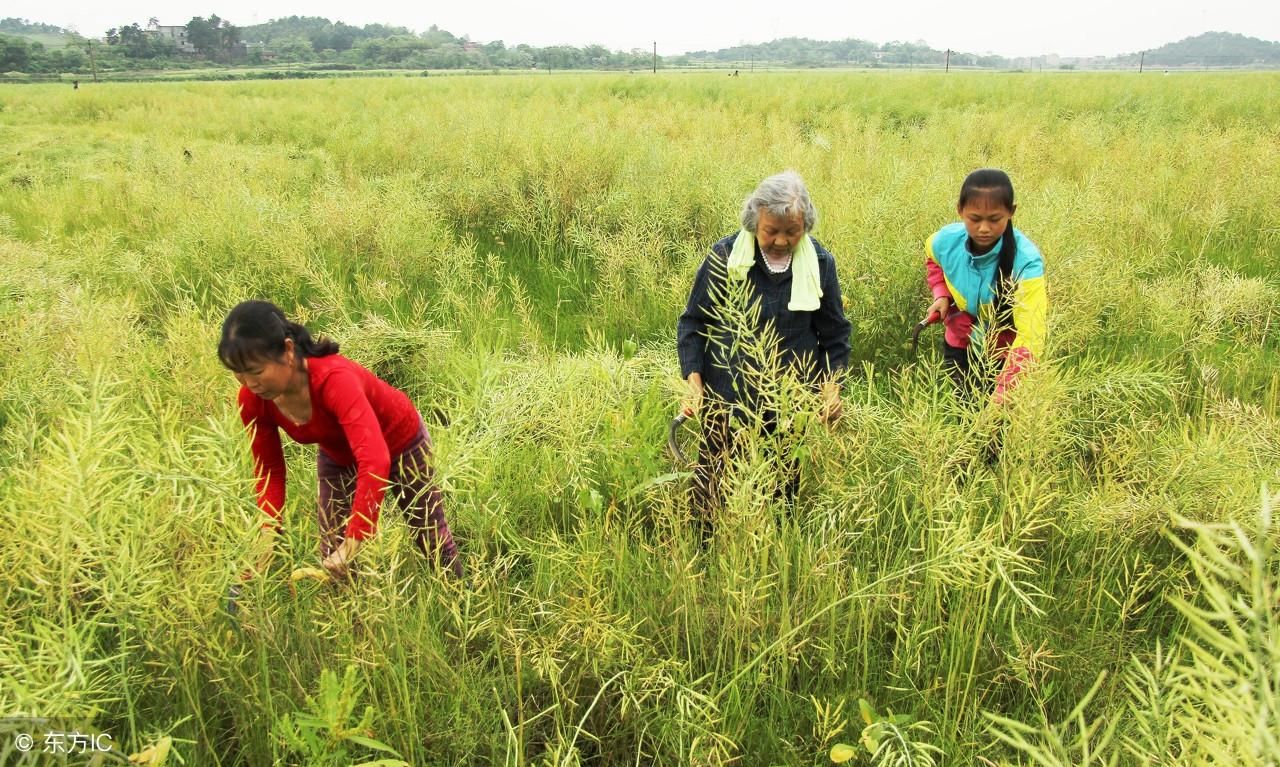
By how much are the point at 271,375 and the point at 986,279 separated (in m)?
2.33

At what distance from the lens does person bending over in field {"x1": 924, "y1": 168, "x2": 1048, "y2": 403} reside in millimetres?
2213

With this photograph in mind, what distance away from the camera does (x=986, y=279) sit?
8.56 feet

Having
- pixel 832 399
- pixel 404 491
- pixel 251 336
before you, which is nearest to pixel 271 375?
pixel 251 336

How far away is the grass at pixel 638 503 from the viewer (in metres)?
1.38

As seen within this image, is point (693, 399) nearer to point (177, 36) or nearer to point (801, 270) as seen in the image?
point (801, 270)

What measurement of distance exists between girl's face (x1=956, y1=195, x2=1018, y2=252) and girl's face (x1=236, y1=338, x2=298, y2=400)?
7.11 feet

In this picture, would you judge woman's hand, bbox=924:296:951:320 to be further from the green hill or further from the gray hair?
the green hill

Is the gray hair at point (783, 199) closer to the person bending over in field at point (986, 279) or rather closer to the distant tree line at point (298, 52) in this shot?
the person bending over in field at point (986, 279)

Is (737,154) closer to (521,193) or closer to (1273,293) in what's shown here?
(521,193)

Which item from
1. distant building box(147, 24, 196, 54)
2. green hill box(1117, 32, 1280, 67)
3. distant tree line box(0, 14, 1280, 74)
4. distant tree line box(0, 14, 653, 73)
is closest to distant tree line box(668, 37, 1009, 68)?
distant tree line box(0, 14, 1280, 74)

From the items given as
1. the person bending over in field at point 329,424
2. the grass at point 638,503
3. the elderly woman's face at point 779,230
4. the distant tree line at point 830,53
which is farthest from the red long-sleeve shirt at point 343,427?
the distant tree line at point 830,53

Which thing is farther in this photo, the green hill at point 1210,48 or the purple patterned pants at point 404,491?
the green hill at point 1210,48

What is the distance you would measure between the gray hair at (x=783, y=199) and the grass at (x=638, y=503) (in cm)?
55

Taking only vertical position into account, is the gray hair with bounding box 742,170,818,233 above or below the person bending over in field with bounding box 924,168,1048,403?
above
